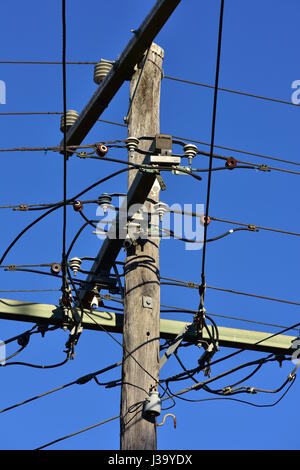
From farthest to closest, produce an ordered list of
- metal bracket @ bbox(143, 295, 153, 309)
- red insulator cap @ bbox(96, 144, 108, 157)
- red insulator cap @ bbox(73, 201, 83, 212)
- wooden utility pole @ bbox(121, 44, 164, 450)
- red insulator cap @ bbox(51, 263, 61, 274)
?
red insulator cap @ bbox(51, 263, 61, 274), red insulator cap @ bbox(96, 144, 108, 157), red insulator cap @ bbox(73, 201, 83, 212), metal bracket @ bbox(143, 295, 153, 309), wooden utility pole @ bbox(121, 44, 164, 450)

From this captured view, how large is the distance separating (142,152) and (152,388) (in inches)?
85.4

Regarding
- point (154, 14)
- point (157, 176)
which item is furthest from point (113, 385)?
point (154, 14)

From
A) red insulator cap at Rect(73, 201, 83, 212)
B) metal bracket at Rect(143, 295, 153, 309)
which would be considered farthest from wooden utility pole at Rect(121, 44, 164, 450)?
red insulator cap at Rect(73, 201, 83, 212)

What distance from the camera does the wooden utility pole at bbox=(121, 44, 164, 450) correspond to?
12.4m

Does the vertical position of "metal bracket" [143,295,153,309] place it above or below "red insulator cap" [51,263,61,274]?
below

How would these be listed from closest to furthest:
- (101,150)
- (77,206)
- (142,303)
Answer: (142,303), (77,206), (101,150)

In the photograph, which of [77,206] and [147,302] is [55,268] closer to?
[77,206]

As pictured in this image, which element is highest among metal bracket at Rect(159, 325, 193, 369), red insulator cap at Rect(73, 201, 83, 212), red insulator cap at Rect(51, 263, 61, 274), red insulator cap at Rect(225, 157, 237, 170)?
red insulator cap at Rect(225, 157, 237, 170)

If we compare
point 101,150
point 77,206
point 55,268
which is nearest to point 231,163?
point 101,150

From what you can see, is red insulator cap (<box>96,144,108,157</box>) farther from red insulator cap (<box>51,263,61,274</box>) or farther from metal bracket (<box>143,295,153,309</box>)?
metal bracket (<box>143,295,153,309</box>)

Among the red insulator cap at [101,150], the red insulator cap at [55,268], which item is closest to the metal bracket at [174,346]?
the red insulator cap at [55,268]

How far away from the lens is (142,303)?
13.2m

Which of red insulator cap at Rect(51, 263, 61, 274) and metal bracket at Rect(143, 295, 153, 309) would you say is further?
red insulator cap at Rect(51, 263, 61, 274)

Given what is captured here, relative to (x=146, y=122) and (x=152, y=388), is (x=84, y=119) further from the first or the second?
(x=152, y=388)
